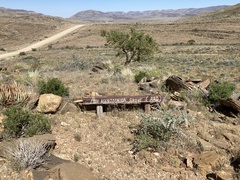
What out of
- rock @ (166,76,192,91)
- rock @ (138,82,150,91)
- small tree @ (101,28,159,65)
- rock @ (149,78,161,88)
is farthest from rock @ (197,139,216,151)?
small tree @ (101,28,159,65)

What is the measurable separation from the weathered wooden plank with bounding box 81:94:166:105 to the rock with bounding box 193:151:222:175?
8.36 ft

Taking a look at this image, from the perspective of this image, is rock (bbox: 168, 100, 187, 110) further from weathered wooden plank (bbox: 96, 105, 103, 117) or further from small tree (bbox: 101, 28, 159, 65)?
small tree (bbox: 101, 28, 159, 65)

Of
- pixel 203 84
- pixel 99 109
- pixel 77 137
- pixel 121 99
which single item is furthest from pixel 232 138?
pixel 203 84

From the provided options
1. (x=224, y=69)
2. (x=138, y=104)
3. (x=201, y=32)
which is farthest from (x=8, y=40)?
(x=138, y=104)

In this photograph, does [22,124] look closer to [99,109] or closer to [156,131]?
[99,109]

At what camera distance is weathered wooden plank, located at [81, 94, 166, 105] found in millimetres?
8094

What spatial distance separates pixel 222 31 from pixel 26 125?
195 ft

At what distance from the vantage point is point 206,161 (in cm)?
590

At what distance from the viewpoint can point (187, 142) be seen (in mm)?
6680

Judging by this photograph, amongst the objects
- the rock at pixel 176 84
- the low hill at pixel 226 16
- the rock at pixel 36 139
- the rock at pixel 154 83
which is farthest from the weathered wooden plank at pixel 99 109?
the low hill at pixel 226 16

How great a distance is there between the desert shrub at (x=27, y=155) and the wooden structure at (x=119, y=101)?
2.63 meters

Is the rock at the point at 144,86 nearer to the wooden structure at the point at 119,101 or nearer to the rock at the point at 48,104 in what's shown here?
the wooden structure at the point at 119,101

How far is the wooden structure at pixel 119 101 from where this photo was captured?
26.5 feet

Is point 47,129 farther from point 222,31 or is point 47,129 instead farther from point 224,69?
point 222,31
